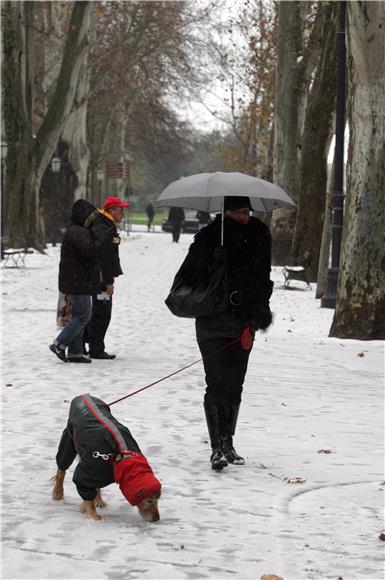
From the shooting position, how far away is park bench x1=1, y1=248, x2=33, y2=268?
28.7m

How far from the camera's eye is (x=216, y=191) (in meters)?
7.71

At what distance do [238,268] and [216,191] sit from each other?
0.52 m

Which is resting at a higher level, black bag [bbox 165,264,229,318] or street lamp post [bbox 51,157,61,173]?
street lamp post [bbox 51,157,61,173]

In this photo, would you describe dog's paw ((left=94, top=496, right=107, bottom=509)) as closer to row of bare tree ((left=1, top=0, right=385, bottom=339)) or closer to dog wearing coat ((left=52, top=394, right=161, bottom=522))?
dog wearing coat ((left=52, top=394, right=161, bottom=522))

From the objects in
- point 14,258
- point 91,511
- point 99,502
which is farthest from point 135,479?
point 14,258

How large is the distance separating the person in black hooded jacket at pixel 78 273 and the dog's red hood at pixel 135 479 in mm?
6406

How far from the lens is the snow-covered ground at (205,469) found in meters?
5.59

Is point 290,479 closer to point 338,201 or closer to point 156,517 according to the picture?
point 156,517

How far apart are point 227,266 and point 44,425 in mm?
2123

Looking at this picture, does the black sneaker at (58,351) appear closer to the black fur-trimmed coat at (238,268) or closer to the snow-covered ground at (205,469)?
the snow-covered ground at (205,469)

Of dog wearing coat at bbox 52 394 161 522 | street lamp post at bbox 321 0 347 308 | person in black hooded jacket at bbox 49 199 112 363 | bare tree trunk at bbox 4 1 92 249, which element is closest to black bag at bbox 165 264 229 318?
dog wearing coat at bbox 52 394 161 522

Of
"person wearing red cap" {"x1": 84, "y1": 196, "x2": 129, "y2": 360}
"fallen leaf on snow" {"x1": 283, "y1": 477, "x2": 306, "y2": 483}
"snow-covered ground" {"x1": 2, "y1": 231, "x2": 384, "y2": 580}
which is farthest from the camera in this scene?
"person wearing red cap" {"x1": 84, "y1": 196, "x2": 129, "y2": 360}

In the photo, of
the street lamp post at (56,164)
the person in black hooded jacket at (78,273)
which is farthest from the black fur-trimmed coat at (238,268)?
the street lamp post at (56,164)

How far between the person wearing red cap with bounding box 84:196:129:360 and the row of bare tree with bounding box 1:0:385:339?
132 inches
